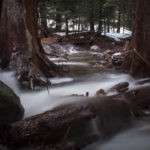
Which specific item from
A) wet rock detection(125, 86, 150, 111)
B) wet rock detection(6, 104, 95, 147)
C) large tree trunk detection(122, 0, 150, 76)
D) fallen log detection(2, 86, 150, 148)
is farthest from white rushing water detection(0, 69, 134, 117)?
wet rock detection(125, 86, 150, 111)

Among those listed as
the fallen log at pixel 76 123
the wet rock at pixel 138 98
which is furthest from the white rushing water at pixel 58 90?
the wet rock at pixel 138 98

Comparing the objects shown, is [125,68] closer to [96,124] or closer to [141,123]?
[141,123]

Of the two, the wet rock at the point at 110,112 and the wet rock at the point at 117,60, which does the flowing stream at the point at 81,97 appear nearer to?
the wet rock at the point at 110,112

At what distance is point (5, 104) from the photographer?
9.36ft

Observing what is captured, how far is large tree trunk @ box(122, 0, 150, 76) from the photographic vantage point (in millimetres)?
5637

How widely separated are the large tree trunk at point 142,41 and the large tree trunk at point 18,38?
284 centimetres

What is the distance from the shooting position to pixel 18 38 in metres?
5.27

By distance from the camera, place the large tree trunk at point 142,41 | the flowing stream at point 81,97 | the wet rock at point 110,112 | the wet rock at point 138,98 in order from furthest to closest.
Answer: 1. the large tree trunk at point 142,41
2. the wet rock at point 138,98
3. the wet rock at point 110,112
4. the flowing stream at point 81,97

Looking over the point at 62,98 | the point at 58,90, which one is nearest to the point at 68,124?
the point at 62,98

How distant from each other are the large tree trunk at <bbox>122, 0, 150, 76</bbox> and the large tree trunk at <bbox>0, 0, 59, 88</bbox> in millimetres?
2838

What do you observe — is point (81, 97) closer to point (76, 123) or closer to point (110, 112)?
point (110, 112)

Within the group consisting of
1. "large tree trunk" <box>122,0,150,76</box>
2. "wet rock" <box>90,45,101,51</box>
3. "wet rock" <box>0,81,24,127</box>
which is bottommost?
"wet rock" <box>90,45,101,51</box>

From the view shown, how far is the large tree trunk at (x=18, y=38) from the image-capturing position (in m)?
5.14

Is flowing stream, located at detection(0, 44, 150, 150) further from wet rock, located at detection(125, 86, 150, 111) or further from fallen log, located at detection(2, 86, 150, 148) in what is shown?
wet rock, located at detection(125, 86, 150, 111)
